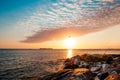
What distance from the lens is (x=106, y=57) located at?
4247 centimetres

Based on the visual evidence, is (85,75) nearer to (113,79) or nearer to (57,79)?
(57,79)

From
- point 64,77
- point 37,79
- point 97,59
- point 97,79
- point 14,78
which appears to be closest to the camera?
point 97,79

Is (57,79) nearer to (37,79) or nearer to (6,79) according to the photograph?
(37,79)

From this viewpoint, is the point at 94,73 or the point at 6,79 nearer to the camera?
the point at 94,73

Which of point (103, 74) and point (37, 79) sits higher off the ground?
point (103, 74)

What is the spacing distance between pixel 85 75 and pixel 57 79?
4315mm

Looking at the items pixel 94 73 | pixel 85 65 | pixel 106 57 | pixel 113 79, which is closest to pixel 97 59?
pixel 106 57

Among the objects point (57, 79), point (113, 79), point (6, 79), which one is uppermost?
point (113, 79)

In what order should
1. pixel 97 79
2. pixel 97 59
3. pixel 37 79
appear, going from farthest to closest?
pixel 97 59 < pixel 37 79 < pixel 97 79

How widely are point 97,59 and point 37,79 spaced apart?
19963 mm

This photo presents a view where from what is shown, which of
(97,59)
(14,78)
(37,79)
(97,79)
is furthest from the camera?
(97,59)

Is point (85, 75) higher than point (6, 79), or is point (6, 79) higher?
point (85, 75)

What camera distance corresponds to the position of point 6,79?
3123 cm

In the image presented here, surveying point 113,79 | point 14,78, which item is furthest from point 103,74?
point 14,78
